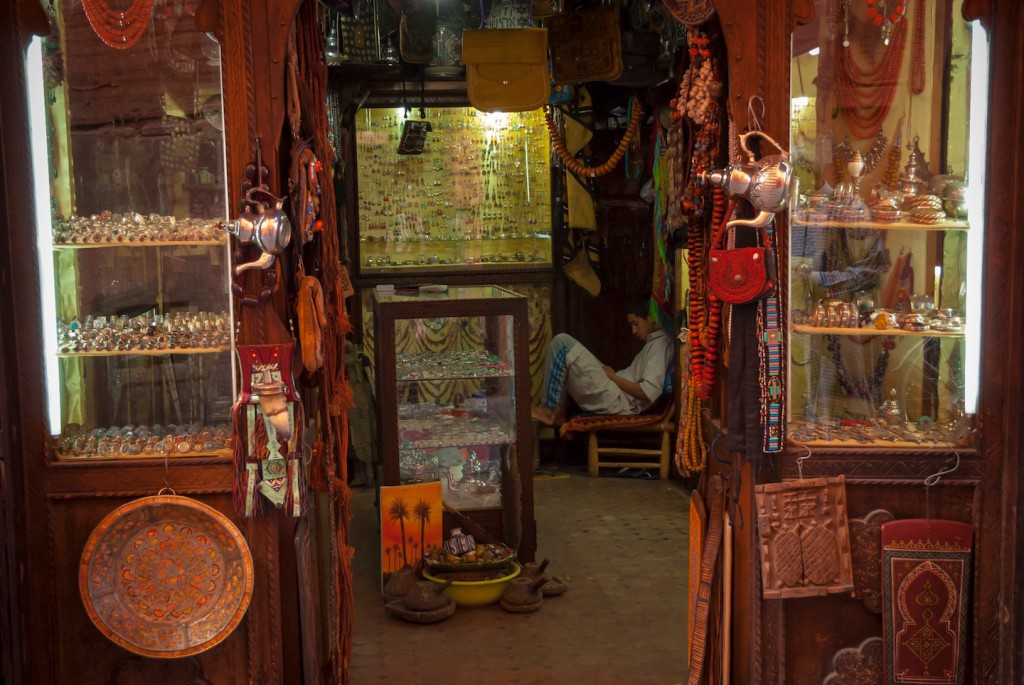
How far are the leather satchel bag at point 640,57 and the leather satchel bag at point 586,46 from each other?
0.20 meters

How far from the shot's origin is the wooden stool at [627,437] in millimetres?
7984

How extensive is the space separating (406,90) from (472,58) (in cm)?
173

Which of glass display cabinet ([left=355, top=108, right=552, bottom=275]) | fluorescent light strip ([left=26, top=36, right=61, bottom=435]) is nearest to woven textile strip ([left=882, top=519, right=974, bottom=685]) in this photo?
fluorescent light strip ([left=26, top=36, right=61, bottom=435])

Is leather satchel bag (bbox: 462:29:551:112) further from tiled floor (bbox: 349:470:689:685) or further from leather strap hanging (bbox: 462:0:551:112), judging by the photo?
tiled floor (bbox: 349:470:689:685)

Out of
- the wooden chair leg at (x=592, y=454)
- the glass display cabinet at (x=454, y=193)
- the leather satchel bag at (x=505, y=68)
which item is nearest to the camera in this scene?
the leather satchel bag at (x=505, y=68)

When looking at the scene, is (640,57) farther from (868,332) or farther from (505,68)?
(868,332)

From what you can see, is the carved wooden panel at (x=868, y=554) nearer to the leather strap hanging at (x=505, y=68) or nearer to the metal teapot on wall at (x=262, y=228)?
the metal teapot on wall at (x=262, y=228)

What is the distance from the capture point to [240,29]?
141 inches

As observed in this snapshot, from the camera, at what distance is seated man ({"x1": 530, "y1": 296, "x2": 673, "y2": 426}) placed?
26.4 feet

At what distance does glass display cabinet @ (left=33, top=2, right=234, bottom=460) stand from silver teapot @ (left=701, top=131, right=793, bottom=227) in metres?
1.73

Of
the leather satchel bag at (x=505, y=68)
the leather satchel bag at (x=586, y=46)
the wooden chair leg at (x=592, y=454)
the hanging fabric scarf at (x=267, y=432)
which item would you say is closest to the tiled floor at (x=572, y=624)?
the wooden chair leg at (x=592, y=454)

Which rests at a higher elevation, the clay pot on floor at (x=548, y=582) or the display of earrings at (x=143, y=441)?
the display of earrings at (x=143, y=441)

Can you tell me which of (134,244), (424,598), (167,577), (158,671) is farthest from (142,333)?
(424,598)

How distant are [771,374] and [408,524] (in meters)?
2.61
